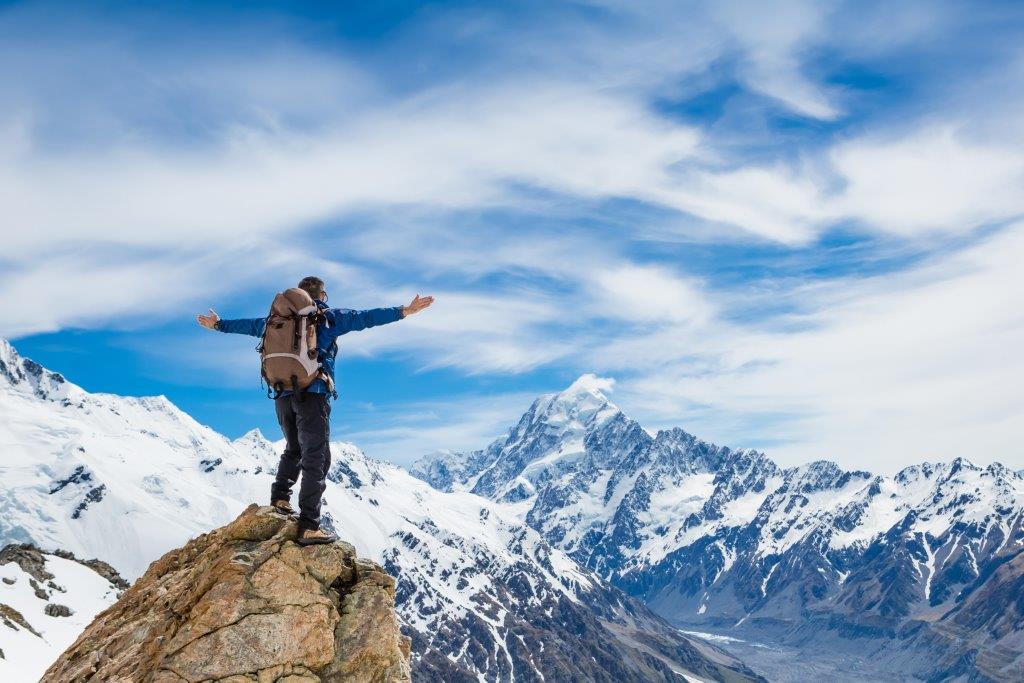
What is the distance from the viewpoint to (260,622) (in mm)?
17250

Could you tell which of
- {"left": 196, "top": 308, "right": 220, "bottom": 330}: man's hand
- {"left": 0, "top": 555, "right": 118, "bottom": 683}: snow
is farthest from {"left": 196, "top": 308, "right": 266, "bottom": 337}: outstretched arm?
{"left": 0, "top": 555, "right": 118, "bottom": 683}: snow

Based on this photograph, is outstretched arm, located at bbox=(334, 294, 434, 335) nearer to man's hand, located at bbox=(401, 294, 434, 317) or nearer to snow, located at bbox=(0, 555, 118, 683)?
man's hand, located at bbox=(401, 294, 434, 317)

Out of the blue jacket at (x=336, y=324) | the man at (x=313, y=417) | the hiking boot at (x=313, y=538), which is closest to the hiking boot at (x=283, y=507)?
the man at (x=313, y=417)

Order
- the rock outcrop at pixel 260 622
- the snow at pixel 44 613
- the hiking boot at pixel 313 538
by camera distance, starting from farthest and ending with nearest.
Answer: the snow at pixel 44 613 < the hiking boot at pixel 313 538 < the rock outcrop at pixel 260 622

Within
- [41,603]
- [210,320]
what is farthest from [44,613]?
[210,320]

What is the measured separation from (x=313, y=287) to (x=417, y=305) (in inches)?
92.1

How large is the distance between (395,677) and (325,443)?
5150mm

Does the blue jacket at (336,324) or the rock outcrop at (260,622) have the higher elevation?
the blue jacket at (336,324)

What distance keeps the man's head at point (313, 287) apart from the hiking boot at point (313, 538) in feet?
16.7

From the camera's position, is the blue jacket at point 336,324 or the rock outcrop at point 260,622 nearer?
the rock outcrop at point 260,622

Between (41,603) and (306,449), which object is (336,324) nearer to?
(306,449)

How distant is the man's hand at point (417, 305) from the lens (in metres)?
19.7

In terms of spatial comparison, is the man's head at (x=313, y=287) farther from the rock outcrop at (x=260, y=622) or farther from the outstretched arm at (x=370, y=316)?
the rock outcrop at (x=260, y=622)

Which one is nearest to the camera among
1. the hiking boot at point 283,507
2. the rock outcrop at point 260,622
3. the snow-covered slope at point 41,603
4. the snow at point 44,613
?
the rock outcrop at point 260,622
